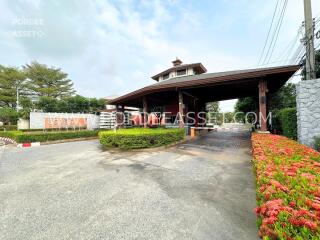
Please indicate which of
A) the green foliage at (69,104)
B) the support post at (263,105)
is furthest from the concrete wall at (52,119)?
the support post at (263,105)

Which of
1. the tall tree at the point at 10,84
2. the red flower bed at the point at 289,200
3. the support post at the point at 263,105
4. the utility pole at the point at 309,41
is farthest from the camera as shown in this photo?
the tall tree at the point at 10,84

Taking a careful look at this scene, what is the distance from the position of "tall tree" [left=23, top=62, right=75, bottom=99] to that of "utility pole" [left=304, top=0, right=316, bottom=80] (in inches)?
1388

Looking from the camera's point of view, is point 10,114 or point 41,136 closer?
point 41,136

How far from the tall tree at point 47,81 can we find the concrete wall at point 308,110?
35.2m

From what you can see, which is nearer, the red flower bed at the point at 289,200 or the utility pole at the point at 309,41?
the red flower bed at the point at 289,200

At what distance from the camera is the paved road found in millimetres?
2217

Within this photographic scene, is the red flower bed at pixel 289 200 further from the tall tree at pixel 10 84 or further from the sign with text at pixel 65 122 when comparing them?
the tall tree at pixel 10 84

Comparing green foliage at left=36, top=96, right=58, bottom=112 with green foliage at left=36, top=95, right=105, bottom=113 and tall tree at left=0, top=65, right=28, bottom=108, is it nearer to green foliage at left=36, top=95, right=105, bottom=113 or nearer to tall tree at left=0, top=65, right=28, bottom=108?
green foliage at left=36, top=95, right=105, bottom=113

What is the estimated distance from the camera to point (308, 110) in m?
5.84

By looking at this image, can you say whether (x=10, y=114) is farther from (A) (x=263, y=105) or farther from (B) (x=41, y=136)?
(A) (x=263, y=105)

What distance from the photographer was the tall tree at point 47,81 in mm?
29453

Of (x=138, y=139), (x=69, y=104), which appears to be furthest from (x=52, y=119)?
(x=138, y=139)

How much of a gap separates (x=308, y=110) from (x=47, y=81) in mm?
38392

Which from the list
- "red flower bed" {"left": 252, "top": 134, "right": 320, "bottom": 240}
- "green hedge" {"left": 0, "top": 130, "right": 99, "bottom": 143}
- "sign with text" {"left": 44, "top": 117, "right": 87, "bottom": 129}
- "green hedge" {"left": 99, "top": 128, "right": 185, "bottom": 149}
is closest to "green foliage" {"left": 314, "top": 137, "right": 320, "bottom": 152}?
"red flower bed" {"left": 252, "top": 134, "right": 320, "bottom": 240}
